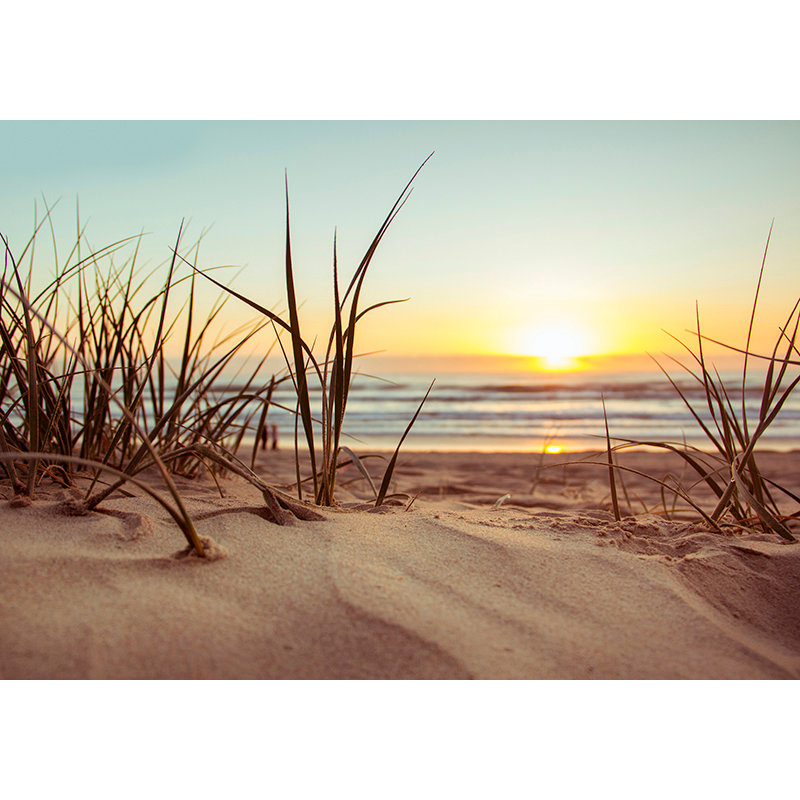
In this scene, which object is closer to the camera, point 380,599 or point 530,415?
point 380,599

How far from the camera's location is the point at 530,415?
11484 mm

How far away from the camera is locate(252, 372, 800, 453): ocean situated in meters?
7.59

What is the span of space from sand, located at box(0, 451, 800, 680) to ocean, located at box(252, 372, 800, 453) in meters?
1.85

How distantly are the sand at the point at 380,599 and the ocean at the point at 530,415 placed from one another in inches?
72.7

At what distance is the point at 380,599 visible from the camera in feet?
3.15

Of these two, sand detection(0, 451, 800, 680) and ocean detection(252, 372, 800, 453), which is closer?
sand detection(0, 451, 800, 680)

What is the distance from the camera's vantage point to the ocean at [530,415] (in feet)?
24.9

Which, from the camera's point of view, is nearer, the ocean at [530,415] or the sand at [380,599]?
the sand at [380,599]

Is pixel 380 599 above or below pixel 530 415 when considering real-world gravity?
above

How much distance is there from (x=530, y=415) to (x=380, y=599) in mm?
10833

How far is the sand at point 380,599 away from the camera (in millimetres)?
811
